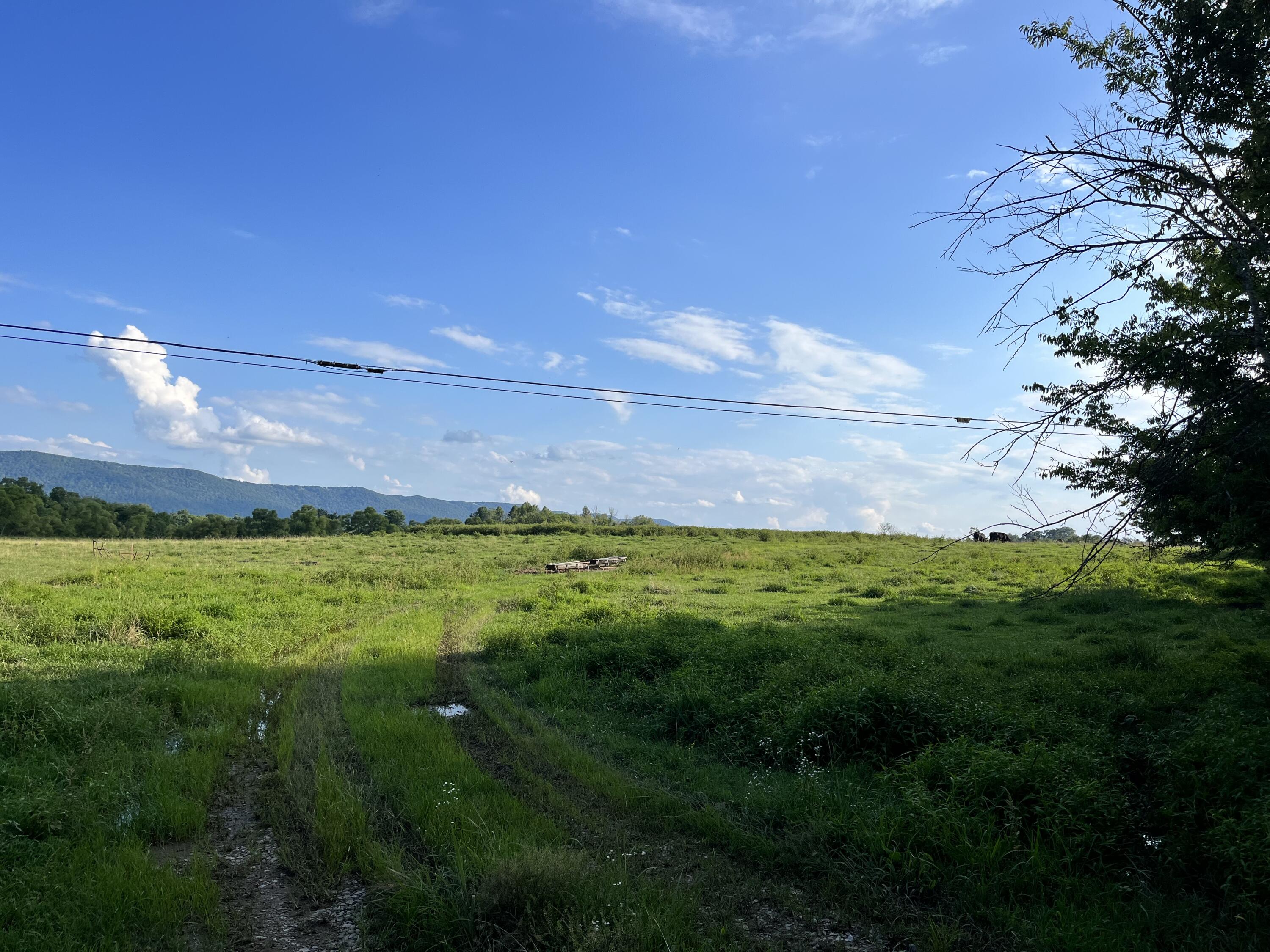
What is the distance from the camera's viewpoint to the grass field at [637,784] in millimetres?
4762

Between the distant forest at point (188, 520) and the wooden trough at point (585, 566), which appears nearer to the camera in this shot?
the wooden trough at point (585, 566)

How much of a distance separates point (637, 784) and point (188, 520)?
105844 mm

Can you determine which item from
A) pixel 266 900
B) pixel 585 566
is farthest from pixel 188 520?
pixel 266 900

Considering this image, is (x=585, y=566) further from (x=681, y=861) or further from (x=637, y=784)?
(x=681, y=861)

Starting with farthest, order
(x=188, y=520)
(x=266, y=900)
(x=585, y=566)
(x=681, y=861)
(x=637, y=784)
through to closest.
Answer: (x=188, y=520) < (x=585, y=566) < (x=637, y=784) < (x=681, y=861) < (x=266, y=900)

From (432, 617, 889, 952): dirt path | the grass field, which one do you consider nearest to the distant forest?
the grass field

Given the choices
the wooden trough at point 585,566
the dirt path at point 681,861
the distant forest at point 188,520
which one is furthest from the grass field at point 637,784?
the distant forest at point 188,520

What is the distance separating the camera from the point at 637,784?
23.2 feet

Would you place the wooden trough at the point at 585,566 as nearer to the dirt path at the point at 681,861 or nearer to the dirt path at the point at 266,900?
the dirt path at the point at 681,861

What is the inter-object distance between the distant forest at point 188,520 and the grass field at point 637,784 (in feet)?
185

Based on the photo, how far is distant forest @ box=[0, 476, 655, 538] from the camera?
76.7 m

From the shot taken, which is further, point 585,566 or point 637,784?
point 585,566

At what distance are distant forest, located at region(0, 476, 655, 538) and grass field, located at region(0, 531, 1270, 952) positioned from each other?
2225 inches

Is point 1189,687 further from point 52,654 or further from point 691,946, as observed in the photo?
point 52,654
